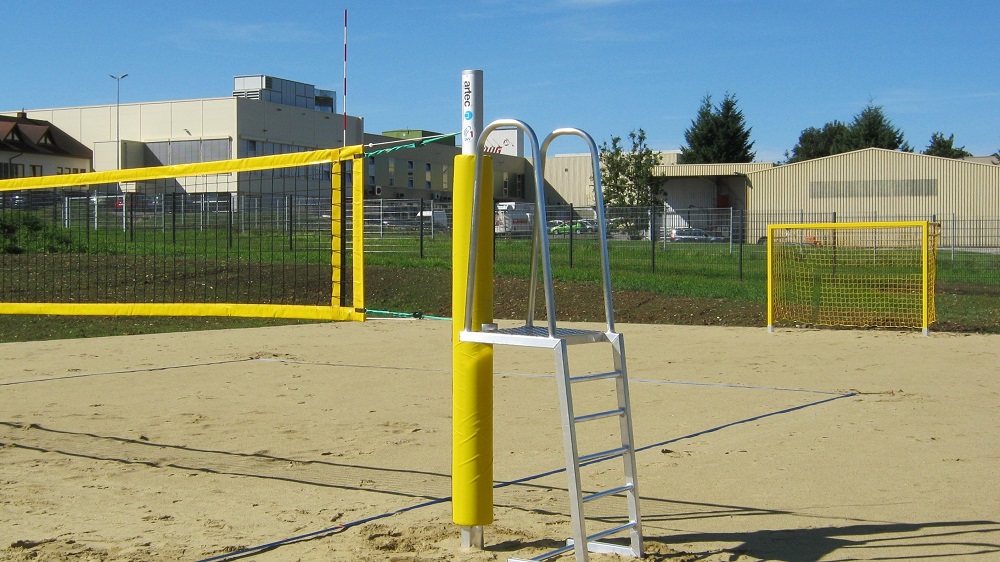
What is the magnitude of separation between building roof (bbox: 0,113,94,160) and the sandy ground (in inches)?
1790

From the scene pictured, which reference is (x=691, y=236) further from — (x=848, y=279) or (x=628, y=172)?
(x=628, y=172)

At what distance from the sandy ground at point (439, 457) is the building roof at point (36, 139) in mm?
45469

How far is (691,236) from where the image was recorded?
82.6 feet

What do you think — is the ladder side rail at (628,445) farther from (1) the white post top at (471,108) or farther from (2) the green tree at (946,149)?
(2) the green tree at (946,149)

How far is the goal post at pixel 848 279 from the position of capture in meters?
15.9

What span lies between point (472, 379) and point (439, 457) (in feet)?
7.29

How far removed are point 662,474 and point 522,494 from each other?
0.98 metres

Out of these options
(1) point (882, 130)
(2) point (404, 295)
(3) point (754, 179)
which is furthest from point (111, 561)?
(1) point (882, 130)

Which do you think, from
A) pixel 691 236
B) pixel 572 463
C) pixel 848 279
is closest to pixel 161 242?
pixel 848 279

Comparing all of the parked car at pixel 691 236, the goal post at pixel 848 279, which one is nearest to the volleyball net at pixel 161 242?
the goal post at pixel 848 279

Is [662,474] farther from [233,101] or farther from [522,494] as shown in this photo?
[233,101]

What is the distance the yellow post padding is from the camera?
14.9 feet

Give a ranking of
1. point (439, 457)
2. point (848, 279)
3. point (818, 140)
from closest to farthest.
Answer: point (439, 457), point (848, 279), point (818, 140)

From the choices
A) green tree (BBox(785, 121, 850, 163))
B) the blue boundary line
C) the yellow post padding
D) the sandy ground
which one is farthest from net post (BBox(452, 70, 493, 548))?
green tree (BBox(785, 121, 850, 163))
